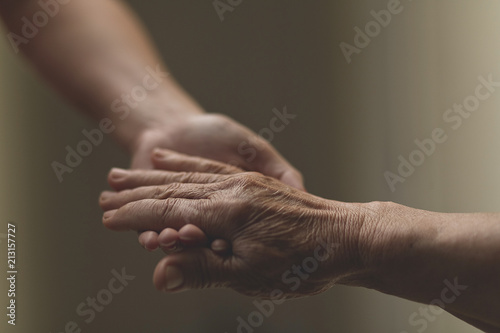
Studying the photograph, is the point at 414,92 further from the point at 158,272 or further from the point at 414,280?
the point at 158,272

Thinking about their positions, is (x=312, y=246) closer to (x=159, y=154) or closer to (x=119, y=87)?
(x=159, y=154)

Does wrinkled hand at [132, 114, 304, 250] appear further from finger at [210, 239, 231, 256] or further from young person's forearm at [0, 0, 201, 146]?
finger at [210, 239, 231, 256]

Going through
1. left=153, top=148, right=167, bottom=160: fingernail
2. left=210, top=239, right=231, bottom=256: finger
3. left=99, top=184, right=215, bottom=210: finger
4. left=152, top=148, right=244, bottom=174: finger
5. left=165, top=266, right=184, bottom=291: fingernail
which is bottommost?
left=165, top=266, right=184, bottom=291: fingernail

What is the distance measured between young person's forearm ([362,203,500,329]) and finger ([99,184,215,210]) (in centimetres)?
25

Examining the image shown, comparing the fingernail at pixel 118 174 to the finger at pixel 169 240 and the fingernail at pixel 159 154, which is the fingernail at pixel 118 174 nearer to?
the fingernail at pixel 159 154

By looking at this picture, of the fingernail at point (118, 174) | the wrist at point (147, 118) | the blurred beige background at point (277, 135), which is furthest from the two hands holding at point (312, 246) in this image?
the blurred beige background at point (277, 135)

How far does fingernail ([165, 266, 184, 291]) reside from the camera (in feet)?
2.25

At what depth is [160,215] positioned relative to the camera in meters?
0.79

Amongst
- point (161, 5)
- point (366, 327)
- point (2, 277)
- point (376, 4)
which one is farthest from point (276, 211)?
point (161, 5)

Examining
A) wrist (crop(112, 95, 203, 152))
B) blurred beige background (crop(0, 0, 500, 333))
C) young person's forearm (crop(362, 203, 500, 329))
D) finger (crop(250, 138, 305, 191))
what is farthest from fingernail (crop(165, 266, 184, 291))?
blurred beige background (crop(0, 0, 500, 333))

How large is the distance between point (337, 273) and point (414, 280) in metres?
0.10

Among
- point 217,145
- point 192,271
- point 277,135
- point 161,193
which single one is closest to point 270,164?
point 217,145

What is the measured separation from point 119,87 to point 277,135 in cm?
81

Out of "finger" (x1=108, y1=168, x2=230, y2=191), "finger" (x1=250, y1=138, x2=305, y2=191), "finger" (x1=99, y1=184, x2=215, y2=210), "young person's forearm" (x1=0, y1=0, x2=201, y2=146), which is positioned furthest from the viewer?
"young person's forearm" (x1=0, y1=0, x2=201, y2=146)
